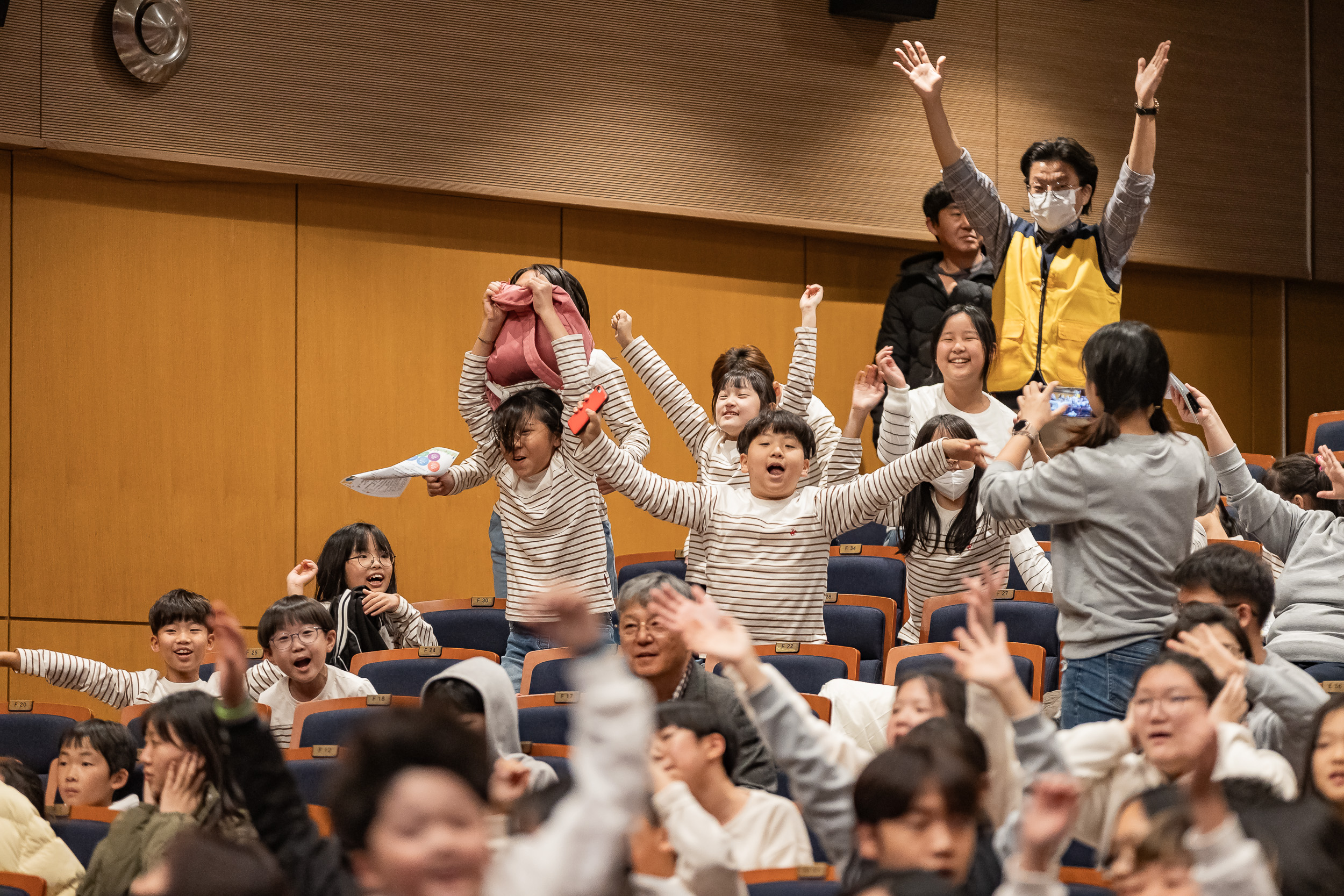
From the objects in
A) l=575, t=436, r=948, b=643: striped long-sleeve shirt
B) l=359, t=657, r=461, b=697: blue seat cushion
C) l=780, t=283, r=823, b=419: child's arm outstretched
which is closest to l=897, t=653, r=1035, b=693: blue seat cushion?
l=575, t=436, r=948, b=643: striped long-sleeve shirt

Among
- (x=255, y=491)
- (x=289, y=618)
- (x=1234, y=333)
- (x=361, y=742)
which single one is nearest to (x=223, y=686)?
(x=361, y=742)

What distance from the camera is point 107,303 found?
18.2ft

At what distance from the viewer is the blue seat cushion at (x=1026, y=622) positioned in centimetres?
355

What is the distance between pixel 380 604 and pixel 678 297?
2.68m

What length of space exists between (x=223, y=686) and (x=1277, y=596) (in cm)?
234

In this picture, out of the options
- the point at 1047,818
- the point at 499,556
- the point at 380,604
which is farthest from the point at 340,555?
the point at 1047,818

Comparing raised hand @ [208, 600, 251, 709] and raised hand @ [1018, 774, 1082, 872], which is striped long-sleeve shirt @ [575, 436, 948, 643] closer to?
raised hand @ [208, 600, 251, 709]

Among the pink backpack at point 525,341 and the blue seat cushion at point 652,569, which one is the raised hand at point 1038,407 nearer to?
the pink backpack at point 525,341

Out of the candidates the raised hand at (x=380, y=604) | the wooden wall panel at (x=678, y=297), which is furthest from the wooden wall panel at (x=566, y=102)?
the raised hand at (x=380, y=604)

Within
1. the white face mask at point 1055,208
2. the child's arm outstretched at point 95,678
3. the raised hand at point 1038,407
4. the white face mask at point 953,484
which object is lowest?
the child's arm outstretched at point 95,678

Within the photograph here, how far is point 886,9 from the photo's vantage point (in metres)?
6.64

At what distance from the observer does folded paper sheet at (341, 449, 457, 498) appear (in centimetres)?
454

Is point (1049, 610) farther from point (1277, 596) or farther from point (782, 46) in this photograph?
point (782, 46)

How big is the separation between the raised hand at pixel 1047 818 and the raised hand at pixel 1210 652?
72 cm
